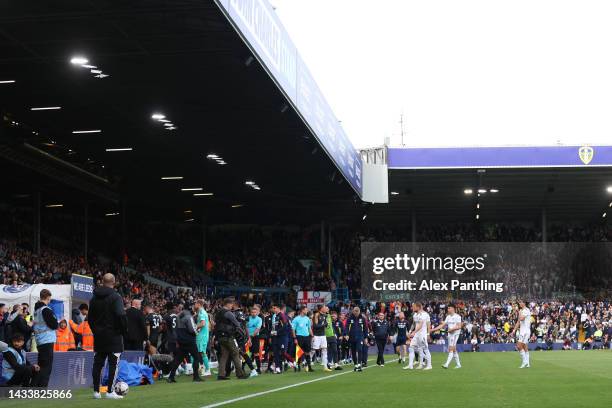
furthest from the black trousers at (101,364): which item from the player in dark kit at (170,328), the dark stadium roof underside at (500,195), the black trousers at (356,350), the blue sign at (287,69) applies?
the dark stadium roof underside at (500,195)

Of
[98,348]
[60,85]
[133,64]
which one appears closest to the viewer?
[98,348]

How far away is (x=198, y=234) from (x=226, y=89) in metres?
35.1

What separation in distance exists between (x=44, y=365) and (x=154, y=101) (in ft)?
43.3

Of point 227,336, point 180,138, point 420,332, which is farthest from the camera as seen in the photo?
point 180,138

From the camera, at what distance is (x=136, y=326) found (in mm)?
21094

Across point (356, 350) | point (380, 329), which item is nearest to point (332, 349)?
point (380, 329)

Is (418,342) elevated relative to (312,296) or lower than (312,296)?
lower

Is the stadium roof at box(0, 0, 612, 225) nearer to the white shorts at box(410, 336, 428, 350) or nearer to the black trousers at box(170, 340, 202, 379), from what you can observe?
the black trousers at box(170, 340, 202, 379)

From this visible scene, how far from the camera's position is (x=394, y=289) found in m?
59.2

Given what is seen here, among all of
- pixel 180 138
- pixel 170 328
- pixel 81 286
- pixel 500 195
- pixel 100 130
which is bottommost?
pixel 170 328

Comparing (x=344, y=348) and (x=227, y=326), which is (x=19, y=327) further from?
(x=344, y=348)

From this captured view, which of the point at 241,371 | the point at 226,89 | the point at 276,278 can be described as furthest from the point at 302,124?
the point at 276,278

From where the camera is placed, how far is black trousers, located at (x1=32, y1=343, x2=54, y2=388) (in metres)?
16.9

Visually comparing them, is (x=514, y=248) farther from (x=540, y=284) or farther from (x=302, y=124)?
(x=302, y=124)
